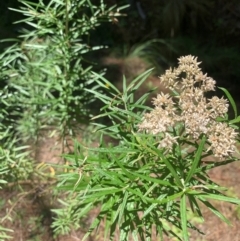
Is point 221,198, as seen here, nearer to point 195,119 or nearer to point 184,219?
point 184,219

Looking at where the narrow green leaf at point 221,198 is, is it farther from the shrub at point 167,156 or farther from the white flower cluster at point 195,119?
the white flower cluster at point 195,119

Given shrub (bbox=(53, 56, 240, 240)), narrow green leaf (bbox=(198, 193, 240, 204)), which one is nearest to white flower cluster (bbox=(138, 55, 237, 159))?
shrub (bbox=(53, 56, 240, 240))

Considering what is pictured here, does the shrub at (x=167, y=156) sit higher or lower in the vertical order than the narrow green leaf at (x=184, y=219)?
higher

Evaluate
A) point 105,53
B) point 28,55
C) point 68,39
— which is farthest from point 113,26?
point 68,39

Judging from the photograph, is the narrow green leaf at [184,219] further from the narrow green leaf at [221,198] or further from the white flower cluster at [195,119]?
the white flower cluster at [195,119]

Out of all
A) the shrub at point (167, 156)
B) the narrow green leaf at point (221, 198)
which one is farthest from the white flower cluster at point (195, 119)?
the narrow green leaf at point (221, 198)

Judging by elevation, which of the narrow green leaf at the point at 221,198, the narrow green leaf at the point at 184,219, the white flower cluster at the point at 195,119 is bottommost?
the narrow green leaf at the point at 184,219

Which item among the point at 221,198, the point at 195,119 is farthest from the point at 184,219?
the point at 195,119

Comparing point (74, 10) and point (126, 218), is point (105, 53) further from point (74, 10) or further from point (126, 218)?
point (126, 218)

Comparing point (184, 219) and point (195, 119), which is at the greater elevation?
point (195, 119)

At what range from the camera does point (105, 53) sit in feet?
14.1

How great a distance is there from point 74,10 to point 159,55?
2.57 meters

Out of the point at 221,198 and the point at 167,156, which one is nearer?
the point at 221,198

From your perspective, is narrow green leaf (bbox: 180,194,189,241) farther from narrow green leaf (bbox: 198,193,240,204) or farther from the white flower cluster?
the white flower cluster
